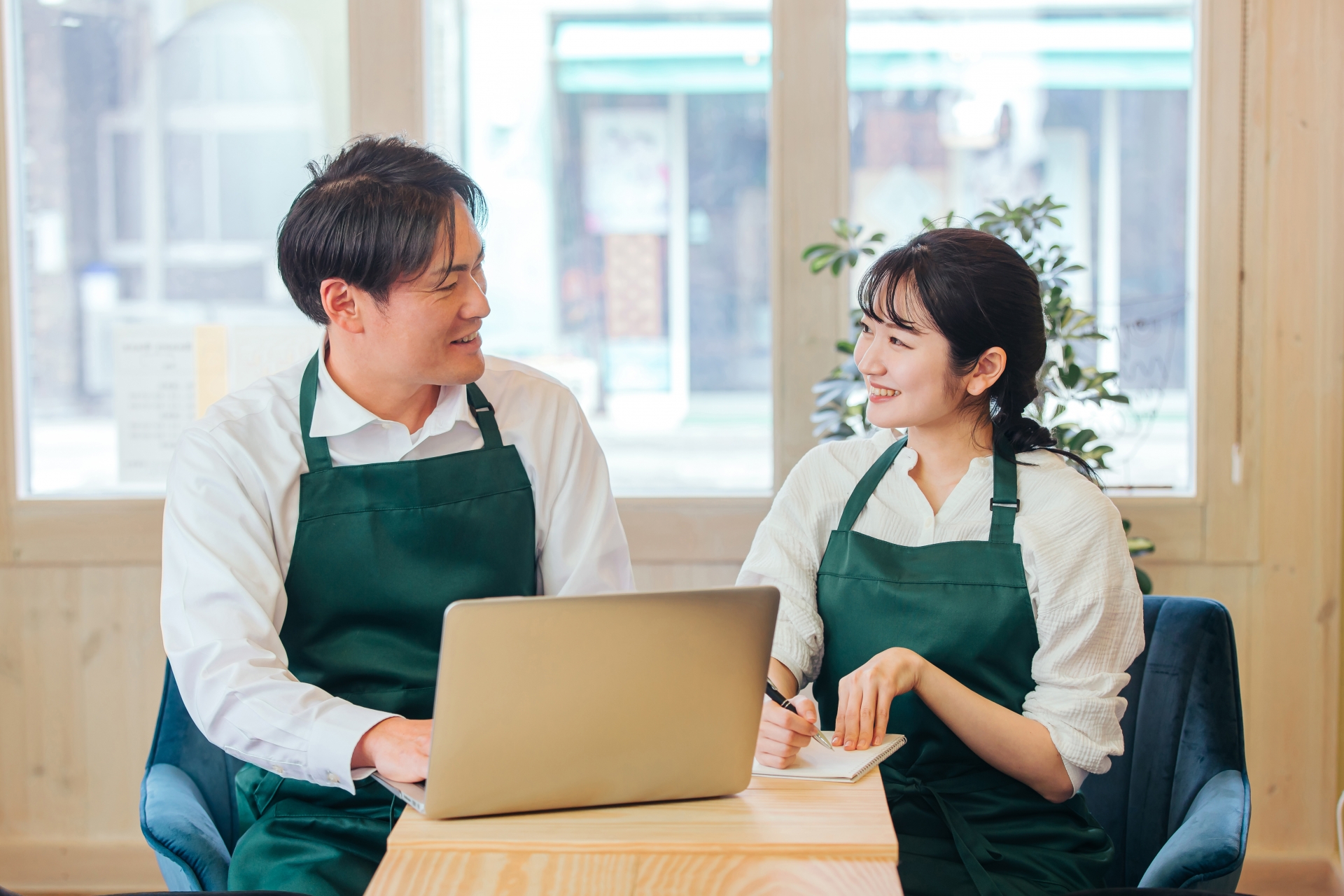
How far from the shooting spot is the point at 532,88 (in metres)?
2.62

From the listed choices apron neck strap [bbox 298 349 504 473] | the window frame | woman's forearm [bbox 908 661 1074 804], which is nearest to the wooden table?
woman's forearm [bbox 908 661 1074 804]

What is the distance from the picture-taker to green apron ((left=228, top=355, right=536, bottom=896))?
1.46 metres

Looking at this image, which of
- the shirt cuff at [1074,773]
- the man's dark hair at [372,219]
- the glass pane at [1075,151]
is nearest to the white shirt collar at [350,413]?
the man's dark hair at [372,219]

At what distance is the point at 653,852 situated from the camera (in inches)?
38.9

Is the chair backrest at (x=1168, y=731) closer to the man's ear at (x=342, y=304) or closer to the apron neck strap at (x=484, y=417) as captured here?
the apron neck strap at (x=484, y=417)

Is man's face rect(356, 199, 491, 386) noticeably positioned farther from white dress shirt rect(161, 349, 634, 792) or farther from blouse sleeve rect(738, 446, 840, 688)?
blouse sleeve rect(738, 446, 840, 688)

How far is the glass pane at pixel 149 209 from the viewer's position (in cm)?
258

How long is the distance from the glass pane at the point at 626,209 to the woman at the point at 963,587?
40.5 inches

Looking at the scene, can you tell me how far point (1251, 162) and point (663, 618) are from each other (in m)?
2.00

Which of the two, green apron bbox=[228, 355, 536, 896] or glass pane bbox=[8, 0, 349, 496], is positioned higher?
glass pane bbox=[8, 0, 349, 496]

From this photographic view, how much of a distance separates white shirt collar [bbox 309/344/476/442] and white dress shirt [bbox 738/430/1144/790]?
46 centimetres

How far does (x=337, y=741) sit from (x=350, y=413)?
472mm

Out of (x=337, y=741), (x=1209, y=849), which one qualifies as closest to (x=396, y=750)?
(x=337, y=741)

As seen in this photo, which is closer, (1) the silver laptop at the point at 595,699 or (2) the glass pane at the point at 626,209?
(1) the silver laptop at the point at 595,699
